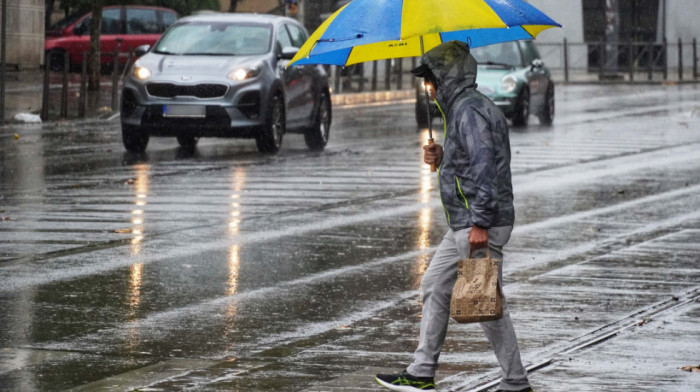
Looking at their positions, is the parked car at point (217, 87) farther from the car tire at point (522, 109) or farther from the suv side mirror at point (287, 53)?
the car tire at point (522, 109)

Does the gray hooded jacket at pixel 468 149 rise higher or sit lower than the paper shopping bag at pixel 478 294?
higher

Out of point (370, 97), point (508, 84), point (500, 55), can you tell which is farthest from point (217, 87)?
point (370, 97)

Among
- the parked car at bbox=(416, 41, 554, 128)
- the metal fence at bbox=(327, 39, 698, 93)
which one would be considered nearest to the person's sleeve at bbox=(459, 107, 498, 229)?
the parked car at bbox=(416, 41, 554, 128)

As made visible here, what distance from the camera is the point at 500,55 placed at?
27.1 meters

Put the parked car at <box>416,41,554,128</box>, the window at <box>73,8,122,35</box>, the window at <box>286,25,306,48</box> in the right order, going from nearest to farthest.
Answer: the window at <box>286,25,306,48</box>, the parked car at <box>416,41,554,128</box>, the window at <box>73,8,122,35</box>

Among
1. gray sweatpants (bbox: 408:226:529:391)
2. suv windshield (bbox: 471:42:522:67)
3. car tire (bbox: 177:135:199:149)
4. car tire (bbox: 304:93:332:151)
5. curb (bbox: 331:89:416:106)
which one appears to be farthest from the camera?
curb (bbox: 331:89:416:106)

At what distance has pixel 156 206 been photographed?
1360 centimetres

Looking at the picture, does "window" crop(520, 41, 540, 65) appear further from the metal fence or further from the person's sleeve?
the person's sleeve

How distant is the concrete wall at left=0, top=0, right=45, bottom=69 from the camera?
124 feet

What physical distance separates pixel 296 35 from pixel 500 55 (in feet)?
20.7

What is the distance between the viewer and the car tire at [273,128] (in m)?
19.6

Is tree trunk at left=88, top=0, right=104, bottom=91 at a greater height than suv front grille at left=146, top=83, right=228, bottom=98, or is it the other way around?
tree trunk at left=88, top=0, right=104, bottom=91

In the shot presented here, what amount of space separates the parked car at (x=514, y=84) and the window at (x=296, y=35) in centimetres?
409

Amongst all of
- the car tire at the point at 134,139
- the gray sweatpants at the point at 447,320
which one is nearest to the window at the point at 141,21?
the car tire at the point at 134,139
